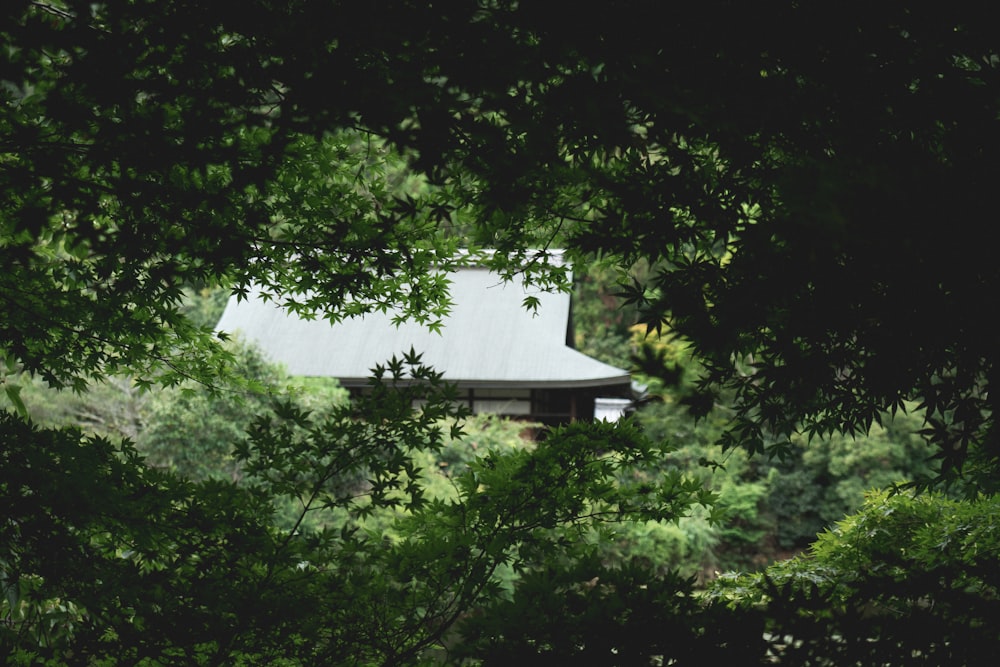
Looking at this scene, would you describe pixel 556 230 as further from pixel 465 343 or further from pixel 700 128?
pixel 465 343

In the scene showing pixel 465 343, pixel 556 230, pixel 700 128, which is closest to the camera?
pixel 700 128

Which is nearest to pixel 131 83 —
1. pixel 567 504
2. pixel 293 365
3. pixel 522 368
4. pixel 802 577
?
pixel 567 504

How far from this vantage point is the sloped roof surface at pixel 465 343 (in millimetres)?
12188

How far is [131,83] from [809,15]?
51.3 inches

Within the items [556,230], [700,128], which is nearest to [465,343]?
[556,230]

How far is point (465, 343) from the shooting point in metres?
13.1

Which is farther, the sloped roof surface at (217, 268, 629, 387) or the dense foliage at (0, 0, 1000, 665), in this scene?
the sloped roof surface at (217, 268, 629, 387)

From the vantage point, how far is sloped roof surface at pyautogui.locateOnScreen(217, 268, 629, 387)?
12.2m

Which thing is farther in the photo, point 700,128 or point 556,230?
point 556,230

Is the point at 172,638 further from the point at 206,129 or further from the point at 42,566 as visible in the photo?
the point at 206,129

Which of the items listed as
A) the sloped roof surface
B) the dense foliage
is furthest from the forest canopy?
the sloped roof surface

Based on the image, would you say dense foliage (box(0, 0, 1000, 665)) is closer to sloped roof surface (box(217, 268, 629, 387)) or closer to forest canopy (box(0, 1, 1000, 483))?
forest canopy (box(0, 1, 1000, 483))

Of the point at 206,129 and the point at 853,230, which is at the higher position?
the point at 206,129

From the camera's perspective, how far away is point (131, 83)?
155cm
